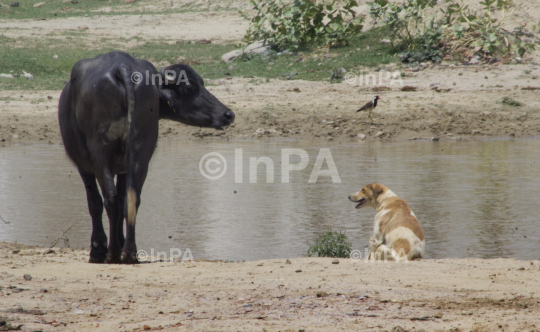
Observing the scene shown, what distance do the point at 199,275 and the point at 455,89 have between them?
11512 millimetres

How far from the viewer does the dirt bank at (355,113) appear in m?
13.6

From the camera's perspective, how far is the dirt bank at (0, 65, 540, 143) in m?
13.6

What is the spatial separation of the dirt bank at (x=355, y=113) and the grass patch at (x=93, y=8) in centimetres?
1826

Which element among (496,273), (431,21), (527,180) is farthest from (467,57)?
(496,273)

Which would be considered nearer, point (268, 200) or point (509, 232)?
point (509, 232)

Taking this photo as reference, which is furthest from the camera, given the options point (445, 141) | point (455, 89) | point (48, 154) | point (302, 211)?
point (455, 89)

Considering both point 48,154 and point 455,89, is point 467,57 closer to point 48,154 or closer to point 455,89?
point 455,89

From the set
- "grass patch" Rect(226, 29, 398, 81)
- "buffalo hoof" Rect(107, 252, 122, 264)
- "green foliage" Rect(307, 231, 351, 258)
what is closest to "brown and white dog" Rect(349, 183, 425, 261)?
"green foliage" Rect(307, 231, 351, 258)

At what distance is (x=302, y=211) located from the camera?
Answer: 25.2ft

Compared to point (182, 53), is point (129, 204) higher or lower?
lower

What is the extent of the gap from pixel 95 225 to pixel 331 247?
204cm

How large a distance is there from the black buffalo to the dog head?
235 centimetres

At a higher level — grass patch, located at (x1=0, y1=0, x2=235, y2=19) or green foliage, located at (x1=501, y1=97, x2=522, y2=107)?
grass patch, located at (x1=0, y1=0, x2=235, y2=19)

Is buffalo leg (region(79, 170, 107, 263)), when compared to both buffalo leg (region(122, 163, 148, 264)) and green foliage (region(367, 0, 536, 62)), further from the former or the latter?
green foliage (region(367, 0, 536, 62))
